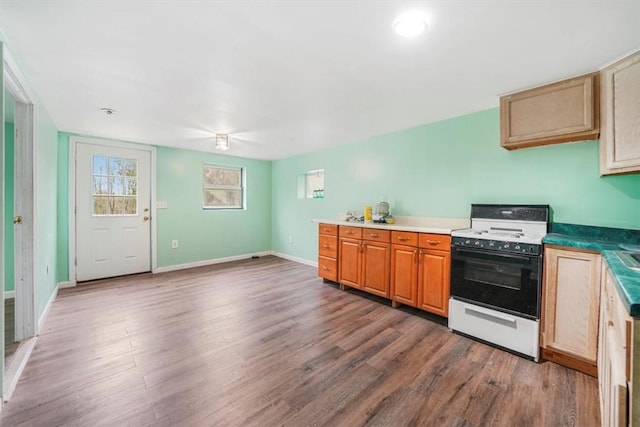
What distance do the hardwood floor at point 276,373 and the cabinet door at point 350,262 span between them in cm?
50

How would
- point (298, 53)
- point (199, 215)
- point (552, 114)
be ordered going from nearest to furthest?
point (298, 53) < point (552, 114) < point (199, 215)

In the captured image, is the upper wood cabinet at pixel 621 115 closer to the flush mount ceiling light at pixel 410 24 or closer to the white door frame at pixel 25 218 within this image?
the flush mount ceiling light at pixel 410 24

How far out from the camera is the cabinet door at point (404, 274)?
283cm

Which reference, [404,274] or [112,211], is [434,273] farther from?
[112,211]

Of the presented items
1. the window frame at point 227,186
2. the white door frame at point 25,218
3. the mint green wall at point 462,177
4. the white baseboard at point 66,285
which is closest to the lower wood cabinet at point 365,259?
the mint green wall at point 462,177

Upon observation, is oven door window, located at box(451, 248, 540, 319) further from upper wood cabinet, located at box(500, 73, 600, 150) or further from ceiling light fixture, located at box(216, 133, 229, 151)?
ceiling light fixture, located at box(216, 133, 229, 151)

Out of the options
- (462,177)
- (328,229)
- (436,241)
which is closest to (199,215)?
(328,229)

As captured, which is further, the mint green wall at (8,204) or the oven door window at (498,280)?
the mint green wall at (8,204)

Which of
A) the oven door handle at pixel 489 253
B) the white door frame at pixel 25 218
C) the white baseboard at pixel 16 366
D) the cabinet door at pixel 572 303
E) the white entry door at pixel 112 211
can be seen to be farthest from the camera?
the white entry door at pixel 112 211

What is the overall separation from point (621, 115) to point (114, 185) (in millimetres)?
Result: 5800

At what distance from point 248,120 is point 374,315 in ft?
8.78

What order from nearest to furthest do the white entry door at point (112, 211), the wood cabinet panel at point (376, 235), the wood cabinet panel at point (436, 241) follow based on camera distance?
the wood cabinet panel at point (436, 241) < the wood cabinet panel at point (376, 235) < the white entry door at point (112, 211)

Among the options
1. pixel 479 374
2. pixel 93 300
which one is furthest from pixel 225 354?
pixel 93 300

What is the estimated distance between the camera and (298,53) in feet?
5.74
